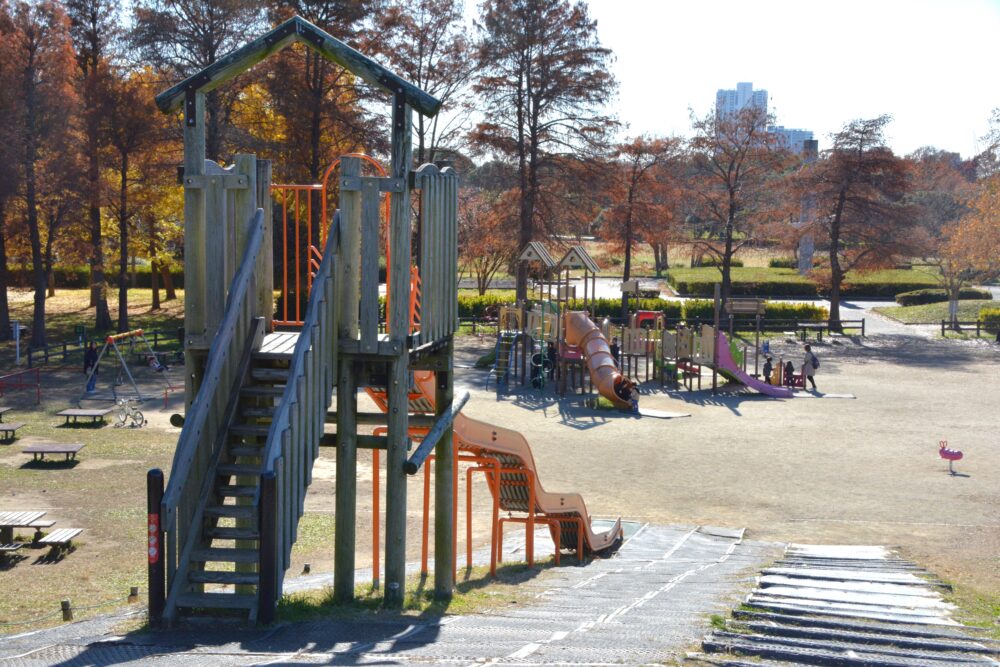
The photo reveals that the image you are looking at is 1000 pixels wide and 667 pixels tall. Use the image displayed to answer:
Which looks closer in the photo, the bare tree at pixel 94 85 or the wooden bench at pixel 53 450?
the wooden bench at pixel 53 450

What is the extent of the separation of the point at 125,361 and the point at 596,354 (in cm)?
1396

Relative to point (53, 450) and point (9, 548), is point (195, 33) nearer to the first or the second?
point (53, 450)

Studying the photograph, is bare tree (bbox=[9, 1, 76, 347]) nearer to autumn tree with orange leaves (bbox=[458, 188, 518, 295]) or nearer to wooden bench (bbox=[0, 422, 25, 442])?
autumn tree with orange leaves (bbox=[458, 188, 518, 295])

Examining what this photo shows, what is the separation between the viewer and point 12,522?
45.2ft

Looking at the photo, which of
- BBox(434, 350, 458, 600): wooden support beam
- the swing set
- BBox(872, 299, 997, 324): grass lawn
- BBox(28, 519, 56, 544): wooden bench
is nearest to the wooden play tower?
BBox(434, 350, 458, 600): wooden support beam

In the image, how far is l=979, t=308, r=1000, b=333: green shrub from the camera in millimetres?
45188

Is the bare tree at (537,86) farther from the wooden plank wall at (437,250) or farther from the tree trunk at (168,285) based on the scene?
the wooden plank wall at (437,250)

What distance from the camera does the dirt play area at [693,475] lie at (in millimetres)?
13680

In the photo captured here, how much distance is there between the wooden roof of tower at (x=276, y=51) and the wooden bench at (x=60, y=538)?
6872mm

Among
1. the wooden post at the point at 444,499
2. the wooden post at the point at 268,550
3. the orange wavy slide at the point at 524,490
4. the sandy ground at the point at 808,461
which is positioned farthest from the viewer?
the sandy ground at the point at 808,461

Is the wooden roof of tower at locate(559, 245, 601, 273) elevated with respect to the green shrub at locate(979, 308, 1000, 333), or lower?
elevated

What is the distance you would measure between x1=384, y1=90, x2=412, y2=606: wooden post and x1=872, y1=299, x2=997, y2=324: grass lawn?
144 feet

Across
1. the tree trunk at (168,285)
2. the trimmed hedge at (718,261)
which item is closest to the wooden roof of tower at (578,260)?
the tree trunk at (168,285)

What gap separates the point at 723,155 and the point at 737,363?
19402 millimetres
